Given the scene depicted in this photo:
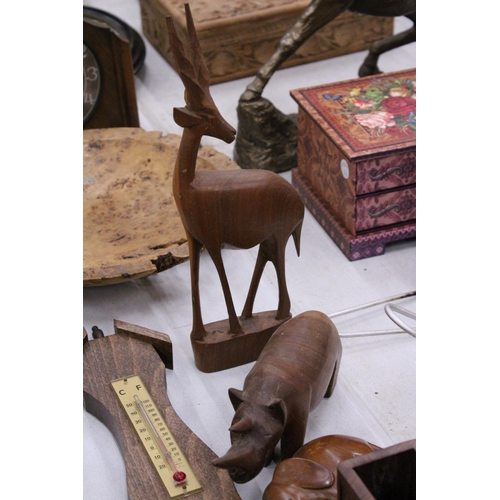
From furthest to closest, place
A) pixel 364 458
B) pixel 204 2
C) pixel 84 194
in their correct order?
pixel 204 2 → pixel 84 194 → pixel 364 458

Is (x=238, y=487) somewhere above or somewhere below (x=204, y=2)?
below

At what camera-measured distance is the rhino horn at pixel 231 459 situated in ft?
3.43

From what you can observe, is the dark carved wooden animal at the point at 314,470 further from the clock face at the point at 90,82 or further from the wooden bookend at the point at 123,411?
the clock face at the point at 90,82


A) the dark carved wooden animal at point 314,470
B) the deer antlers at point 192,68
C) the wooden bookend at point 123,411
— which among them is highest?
the deer antlers at point 192,68

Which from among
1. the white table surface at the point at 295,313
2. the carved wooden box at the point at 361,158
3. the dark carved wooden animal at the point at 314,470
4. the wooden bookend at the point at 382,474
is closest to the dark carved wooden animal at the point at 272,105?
the carved wooden box at the point at 361,158

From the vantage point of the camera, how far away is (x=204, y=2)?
2312mm

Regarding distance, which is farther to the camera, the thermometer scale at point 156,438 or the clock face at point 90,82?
the clock face at point 90,82

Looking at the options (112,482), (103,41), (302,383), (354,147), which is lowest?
(112,482)

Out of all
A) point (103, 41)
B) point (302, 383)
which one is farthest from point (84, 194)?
point (302, 383)

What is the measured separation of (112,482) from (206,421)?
0.17 meters

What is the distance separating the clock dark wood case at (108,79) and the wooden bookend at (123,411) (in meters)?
0.73

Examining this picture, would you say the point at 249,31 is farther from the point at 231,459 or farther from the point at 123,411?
the point at 231,459

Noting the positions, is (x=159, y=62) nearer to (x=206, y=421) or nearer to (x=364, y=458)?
(x=206, y=421)

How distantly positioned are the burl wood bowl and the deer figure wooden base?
179mm
